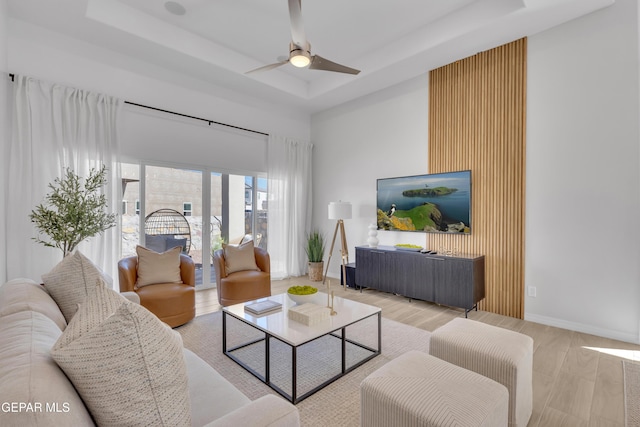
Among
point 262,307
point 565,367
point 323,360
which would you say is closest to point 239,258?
point 262,307

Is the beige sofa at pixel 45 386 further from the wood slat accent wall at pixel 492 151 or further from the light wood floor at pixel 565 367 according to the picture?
the wood slat accent wall at pixel 492 151

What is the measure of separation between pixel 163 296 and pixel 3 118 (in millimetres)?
2388

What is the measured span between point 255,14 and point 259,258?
2978 mm

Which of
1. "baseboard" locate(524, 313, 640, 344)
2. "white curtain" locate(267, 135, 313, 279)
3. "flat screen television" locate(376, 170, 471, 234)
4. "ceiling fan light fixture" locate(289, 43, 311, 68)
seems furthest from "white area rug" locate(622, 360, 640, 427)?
"white curtain" locate(267, 135, 313, 279)

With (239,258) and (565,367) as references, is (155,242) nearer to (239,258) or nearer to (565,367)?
(239,258)

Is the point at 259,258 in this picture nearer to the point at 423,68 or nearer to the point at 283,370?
the point at 283,370

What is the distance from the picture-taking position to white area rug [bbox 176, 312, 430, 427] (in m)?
1.89

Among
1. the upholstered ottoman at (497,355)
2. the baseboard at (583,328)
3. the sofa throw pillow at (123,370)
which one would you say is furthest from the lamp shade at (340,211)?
the sofa throw pillow at (123,370)

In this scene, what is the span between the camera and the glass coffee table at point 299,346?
2.10 m

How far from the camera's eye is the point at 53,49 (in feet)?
11.1

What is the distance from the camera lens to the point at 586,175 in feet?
10.2

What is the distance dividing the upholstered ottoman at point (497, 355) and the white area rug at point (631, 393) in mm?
584

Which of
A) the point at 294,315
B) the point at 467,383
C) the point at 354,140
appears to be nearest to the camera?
the point at 467,383

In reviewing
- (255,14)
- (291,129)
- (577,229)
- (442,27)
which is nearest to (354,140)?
(291,129)
